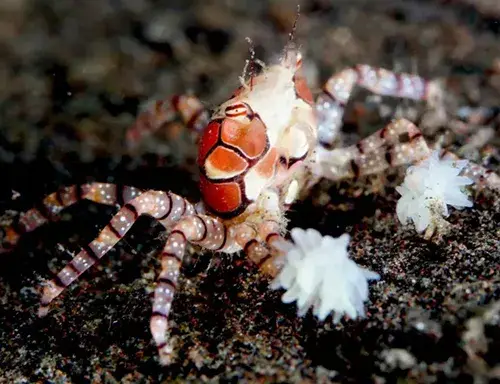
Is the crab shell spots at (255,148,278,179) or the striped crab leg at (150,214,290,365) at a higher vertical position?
the crab shell spots at (255,148,278,179)

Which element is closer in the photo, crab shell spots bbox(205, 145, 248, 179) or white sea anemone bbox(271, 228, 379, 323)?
white sea anemone bbox(271, 228, 379, 323)

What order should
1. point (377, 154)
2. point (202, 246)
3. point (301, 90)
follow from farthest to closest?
point (377, 154)
point (301, 90)
point (202, 246)

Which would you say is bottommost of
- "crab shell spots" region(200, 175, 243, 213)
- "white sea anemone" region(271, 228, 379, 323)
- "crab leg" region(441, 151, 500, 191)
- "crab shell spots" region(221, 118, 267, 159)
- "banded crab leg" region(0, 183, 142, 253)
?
"banded crab leg" region(0, 183, 142, 253)

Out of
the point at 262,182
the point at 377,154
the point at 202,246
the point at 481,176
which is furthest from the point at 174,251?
the point at 481,176

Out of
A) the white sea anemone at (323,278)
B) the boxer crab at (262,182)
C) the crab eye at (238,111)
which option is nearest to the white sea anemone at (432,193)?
the boxer crab at (262,182)

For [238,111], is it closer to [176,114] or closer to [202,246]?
[202,246]

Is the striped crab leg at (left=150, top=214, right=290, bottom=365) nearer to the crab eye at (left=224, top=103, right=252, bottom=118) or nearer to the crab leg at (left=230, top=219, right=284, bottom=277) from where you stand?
the crab leg at (left=230, top=219, right=284, bottom=277)

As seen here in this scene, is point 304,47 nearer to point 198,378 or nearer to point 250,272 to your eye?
point 250,272

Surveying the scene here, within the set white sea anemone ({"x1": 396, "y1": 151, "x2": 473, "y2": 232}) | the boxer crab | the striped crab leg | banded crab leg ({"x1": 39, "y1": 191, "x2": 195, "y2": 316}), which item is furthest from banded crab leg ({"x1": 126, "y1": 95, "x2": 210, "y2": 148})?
white sea anemone ({"x1": 396, "y1": 151, "x2": 473, "y2": 232})
